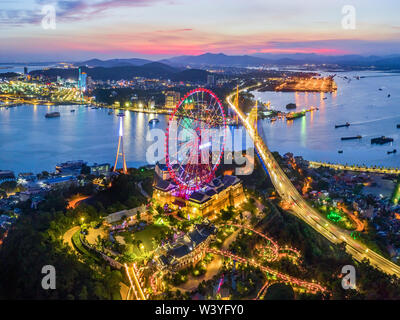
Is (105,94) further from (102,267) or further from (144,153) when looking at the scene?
(102,267)

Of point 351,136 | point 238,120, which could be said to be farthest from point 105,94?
point 351,136

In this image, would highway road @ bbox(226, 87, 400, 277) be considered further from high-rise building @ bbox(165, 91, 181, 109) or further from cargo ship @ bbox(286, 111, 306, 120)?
high-rise building @ bbox(165, 91, 181, 109)

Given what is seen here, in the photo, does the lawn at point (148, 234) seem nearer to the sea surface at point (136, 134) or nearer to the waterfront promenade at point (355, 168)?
the sea surface at point (136, 134)

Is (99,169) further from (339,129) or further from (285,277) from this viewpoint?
(339,129)

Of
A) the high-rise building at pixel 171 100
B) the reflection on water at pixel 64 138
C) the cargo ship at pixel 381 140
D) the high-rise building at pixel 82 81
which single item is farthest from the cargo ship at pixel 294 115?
the high-rise building at pixel 82 81

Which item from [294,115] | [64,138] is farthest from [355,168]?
[64,138]
